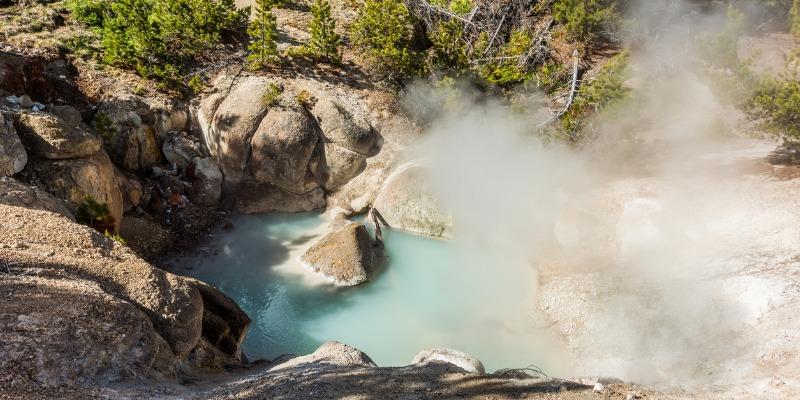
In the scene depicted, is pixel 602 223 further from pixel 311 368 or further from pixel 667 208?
pixel 311 368

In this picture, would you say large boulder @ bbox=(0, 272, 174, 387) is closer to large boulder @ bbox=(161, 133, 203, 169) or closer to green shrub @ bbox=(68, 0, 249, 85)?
large boulder @ bbox=(161, 133, 203, 169)

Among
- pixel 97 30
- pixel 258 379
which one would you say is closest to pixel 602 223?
pixel 258 379

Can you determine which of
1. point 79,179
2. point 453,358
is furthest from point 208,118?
point 453,358

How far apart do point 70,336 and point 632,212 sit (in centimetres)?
1314

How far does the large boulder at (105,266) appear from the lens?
7.14 m

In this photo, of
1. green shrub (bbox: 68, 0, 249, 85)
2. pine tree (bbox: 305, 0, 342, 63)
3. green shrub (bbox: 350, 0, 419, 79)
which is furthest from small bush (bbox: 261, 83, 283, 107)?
green shrub (bbox: 350, 0, 419, 79)

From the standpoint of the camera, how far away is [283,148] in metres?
15.4

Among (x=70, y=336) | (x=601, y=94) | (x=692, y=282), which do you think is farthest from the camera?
(x=601, y=94)

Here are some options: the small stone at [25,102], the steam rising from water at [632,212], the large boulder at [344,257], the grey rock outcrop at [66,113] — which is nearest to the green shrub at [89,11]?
the grey rock outcrop at [66,113]

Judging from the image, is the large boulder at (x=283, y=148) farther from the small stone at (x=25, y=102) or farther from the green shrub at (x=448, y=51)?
the small stone at (x=25, y=102)

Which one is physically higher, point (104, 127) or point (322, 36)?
point (322, 36)

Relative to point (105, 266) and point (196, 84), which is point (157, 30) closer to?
point (196, 84)

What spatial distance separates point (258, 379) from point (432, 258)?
317 inches

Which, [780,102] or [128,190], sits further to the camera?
[128,190]
